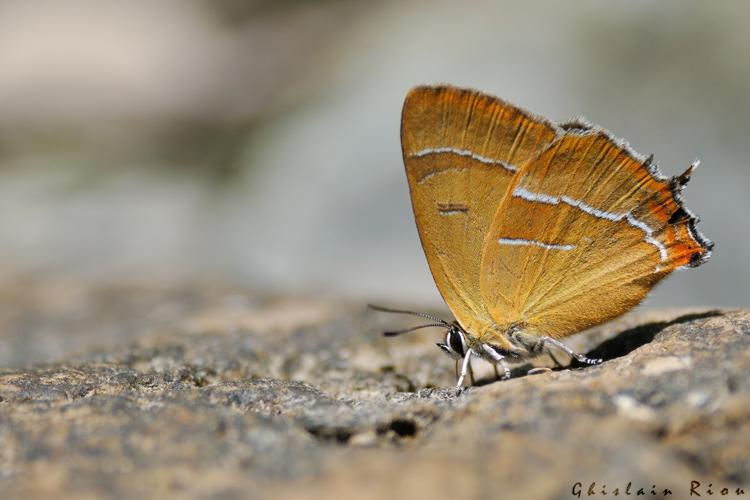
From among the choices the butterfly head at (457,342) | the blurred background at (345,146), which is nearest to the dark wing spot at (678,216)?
the butterfly head at (457,342)

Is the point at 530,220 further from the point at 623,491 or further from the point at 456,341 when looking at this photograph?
the point at 623,491

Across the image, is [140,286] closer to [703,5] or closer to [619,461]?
[619,461]

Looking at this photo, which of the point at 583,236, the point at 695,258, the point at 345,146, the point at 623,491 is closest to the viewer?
the point at 623,491

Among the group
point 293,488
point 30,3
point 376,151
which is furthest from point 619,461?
point 30,3

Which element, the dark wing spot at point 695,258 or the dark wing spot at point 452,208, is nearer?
the dark wing spot at point 695,258

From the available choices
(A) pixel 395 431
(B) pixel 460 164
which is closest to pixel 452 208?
(B) pixel 460 164

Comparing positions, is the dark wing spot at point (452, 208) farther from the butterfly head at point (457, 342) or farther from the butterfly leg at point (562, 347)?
the butterfly leg at point (562, 347)
